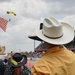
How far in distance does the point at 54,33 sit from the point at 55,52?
0.56 feet

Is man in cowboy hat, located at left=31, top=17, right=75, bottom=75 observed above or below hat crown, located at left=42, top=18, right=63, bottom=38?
below

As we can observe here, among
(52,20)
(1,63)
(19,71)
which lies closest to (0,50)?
(1,63)

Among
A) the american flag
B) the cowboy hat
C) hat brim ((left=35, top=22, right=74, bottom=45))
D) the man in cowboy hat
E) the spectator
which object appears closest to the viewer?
the man in cowboy hat

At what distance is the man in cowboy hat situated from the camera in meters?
2.91

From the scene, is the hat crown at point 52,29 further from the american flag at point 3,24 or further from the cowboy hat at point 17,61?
the american flag at point 3,24

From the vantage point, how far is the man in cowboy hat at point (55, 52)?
115 inches

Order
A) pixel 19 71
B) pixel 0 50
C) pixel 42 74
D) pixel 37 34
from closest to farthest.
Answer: pixel 42 74, pixel 37 34, pixel 19 71, pixel 0 50

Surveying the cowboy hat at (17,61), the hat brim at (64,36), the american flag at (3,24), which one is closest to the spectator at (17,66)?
the cowboy hat at (17,61)

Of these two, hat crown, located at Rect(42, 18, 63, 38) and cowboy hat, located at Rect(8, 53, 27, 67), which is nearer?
hat crown, located at Rect(42, 18, 63, 38)

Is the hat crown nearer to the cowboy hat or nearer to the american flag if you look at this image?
the cowboy hat

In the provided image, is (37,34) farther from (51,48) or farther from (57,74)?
(57,74)

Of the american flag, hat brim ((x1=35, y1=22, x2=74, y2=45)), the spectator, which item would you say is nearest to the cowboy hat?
the spectator

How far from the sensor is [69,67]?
9.78 ft

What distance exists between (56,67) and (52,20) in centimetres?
47
